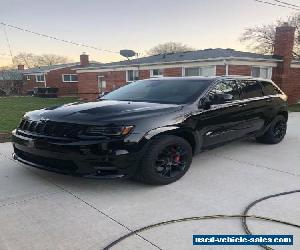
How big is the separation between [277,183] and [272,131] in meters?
2.61

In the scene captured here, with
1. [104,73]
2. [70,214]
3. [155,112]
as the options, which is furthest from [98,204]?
[104,73]

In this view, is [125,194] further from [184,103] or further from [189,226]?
[184,103]

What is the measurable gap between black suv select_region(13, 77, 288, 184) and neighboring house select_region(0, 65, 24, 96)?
3875 cm

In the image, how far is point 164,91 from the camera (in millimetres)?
5457

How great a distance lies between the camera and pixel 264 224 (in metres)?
3.42

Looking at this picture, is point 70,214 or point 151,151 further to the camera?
point 151,151

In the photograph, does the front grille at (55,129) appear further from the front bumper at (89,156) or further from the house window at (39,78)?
the house window at (39,78)

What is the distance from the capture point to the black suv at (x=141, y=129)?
400cm

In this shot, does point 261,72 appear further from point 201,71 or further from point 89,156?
point 89,156

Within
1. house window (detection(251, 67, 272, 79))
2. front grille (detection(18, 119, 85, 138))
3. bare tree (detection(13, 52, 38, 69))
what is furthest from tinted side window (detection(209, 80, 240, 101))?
bare tree (detection(13, 52, 38, 69))

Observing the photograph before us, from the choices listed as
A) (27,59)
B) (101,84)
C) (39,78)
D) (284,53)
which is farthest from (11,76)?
(27,59)

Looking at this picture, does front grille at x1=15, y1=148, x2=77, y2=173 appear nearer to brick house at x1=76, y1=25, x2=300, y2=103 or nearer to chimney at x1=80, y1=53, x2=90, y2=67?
brick house at x1=76, y1=25, x2=300, y2=103

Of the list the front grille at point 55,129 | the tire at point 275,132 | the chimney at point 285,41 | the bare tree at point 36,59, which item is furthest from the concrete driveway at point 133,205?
the bare tree at point 36,59

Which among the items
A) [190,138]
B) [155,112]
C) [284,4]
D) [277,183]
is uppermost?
[284,4]
